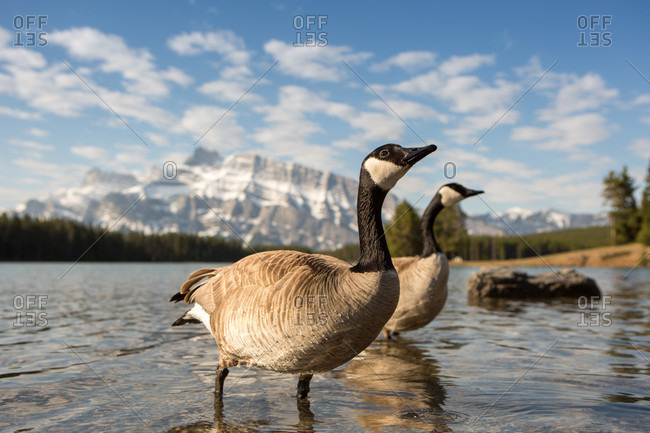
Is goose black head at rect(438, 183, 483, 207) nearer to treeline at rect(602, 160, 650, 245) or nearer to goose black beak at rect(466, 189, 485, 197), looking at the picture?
goose black beak at rect(466, 189, 485, 197)

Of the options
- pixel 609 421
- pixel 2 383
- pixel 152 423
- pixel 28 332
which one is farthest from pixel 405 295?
pixel 28 332

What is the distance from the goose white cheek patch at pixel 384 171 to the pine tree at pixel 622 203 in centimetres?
11866

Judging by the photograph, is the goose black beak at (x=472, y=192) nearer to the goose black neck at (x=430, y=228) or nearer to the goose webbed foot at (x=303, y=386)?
the goose black neck at (x=430, y=228)

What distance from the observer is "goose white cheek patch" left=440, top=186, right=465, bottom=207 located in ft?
38.9

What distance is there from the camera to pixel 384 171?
5766mm

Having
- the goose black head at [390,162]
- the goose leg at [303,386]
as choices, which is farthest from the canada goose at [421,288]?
the goose black head at [390,162]

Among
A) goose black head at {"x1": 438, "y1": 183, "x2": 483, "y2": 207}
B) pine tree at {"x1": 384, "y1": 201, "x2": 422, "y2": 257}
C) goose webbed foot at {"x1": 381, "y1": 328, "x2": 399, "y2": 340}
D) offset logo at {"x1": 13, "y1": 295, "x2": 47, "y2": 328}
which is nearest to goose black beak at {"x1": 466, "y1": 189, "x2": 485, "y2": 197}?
goose black head at {"x1": 438, "y1": 183, "x2": 483, "y2": 207}

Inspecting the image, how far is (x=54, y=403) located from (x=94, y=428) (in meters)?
1.44

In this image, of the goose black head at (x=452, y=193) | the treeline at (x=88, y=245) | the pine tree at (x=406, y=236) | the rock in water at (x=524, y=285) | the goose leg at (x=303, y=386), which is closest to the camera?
the goose leg at (x=303, y=386)

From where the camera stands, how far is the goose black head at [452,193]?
11716mm

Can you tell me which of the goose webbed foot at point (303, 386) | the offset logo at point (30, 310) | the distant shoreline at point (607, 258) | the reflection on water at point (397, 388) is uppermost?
the goose webbed foot at point (303, 386)

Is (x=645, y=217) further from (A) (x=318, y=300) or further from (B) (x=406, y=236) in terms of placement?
(A) (x=318, y=300)

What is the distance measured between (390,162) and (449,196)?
6698mm

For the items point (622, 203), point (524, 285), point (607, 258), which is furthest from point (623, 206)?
point (524, 285)
